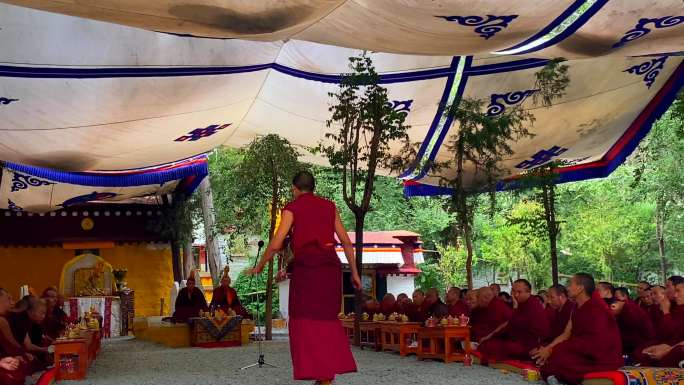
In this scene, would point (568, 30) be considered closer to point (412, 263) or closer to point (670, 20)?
point (670, 20)

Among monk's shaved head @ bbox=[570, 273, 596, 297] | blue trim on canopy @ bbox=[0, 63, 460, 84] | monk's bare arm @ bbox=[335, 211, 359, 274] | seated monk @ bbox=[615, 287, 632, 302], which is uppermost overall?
blue trim on canopy @ bbox=[0, 63, 460, 84]

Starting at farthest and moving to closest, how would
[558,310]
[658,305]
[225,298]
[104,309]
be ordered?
[104,309] < [225,298] < [558,310] < [658,305]

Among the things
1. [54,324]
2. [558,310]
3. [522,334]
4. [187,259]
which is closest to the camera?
[558,310]

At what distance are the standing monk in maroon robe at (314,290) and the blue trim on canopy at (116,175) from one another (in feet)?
27.3

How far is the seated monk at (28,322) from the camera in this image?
7914 millimetres

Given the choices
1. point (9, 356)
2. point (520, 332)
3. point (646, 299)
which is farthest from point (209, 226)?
point (646, 299)

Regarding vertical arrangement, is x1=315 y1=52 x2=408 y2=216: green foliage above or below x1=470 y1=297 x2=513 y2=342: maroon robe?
above

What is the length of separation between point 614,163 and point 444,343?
6100 millimetres

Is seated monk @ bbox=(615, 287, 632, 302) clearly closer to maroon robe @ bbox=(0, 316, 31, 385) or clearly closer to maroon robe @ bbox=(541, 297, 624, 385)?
maroon robe @ bbox=(541, 297, 624, 385)

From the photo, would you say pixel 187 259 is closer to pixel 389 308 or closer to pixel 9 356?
pixel 389 308

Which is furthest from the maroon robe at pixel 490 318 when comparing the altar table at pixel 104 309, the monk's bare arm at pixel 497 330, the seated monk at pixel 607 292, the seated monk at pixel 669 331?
the altar table at pixel 104 309

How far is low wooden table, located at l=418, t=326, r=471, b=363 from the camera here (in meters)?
8.49

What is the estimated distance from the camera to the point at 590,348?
6.50 metres

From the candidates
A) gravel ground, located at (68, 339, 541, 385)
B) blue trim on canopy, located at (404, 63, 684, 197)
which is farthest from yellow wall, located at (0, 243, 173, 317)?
blue trim on canopy, located at (404, 63, 684, 197)
